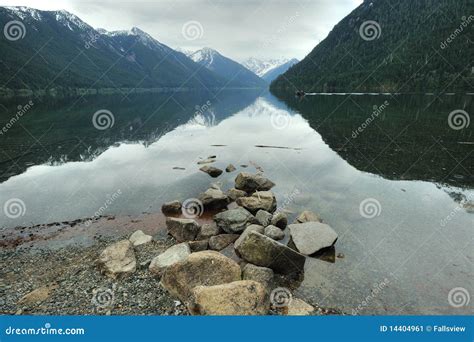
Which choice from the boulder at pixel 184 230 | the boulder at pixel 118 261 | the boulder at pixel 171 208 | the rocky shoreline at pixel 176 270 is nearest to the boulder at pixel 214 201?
the boulder at pixel 171 208

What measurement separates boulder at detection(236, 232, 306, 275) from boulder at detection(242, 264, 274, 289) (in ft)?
2.33

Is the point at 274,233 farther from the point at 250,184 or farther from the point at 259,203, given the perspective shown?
the point at 250,184

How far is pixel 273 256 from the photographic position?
573 inches

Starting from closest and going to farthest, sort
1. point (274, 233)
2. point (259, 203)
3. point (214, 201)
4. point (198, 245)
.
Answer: point (198, 245) < point (274, 233) < point (259, 203) < point (214, 201)

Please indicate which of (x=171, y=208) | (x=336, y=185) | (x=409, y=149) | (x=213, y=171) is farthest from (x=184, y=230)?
(x=409, y=149)

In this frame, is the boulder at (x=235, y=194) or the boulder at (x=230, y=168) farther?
the boulder at (x=230, y=168)

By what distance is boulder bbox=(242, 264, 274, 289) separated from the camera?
13.4 metres

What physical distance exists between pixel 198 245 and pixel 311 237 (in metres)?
6.18

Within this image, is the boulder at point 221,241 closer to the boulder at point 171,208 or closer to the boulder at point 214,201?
the boulder at point 214,201

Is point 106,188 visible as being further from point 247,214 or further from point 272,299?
point 272,299

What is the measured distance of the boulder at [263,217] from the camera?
1964 centimetres

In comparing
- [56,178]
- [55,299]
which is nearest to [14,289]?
[55,299]

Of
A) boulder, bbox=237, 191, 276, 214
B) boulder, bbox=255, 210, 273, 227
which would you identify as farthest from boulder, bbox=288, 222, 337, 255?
boulder, bbox=237, 191, 276, 214

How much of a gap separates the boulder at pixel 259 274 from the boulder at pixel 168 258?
9.50 feet
